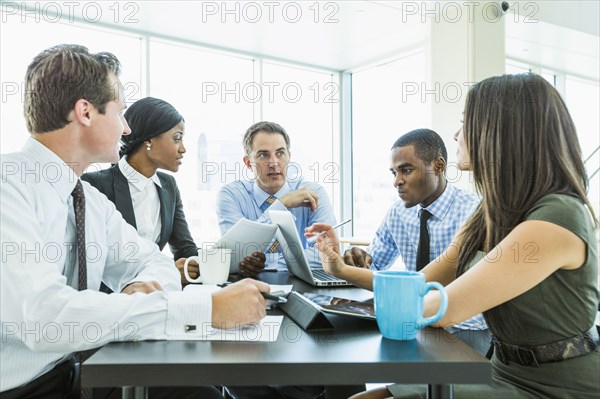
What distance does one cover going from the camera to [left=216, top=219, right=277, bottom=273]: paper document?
157cm

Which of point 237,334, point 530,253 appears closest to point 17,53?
point 237,334

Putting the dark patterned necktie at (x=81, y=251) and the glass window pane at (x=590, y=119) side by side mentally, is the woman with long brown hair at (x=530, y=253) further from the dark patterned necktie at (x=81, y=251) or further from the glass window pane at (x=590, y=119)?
the glass window pane at (x=590, y=119)

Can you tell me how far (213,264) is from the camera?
138cm

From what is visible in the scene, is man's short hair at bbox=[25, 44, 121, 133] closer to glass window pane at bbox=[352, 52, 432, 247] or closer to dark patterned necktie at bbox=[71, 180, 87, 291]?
dark patterned necktie at bbox=[71, 180, 87, 291]

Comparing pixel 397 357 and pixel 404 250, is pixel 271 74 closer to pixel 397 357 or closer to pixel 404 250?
pixel 404 250

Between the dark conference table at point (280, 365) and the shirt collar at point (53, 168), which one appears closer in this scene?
the dark conference table at point (280, 365)

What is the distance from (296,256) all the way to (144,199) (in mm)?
887

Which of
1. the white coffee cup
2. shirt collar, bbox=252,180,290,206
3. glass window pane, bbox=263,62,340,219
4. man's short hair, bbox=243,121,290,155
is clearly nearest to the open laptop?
the white coffee cup

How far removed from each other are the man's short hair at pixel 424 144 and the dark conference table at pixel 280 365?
48.2 inches

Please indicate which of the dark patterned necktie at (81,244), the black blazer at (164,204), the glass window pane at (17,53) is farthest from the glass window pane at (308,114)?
the dark patterned necktie at (81,244)

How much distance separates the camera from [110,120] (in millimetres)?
1266

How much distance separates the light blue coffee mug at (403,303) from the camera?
81cm

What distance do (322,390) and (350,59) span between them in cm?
491

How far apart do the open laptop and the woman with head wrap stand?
559mm
